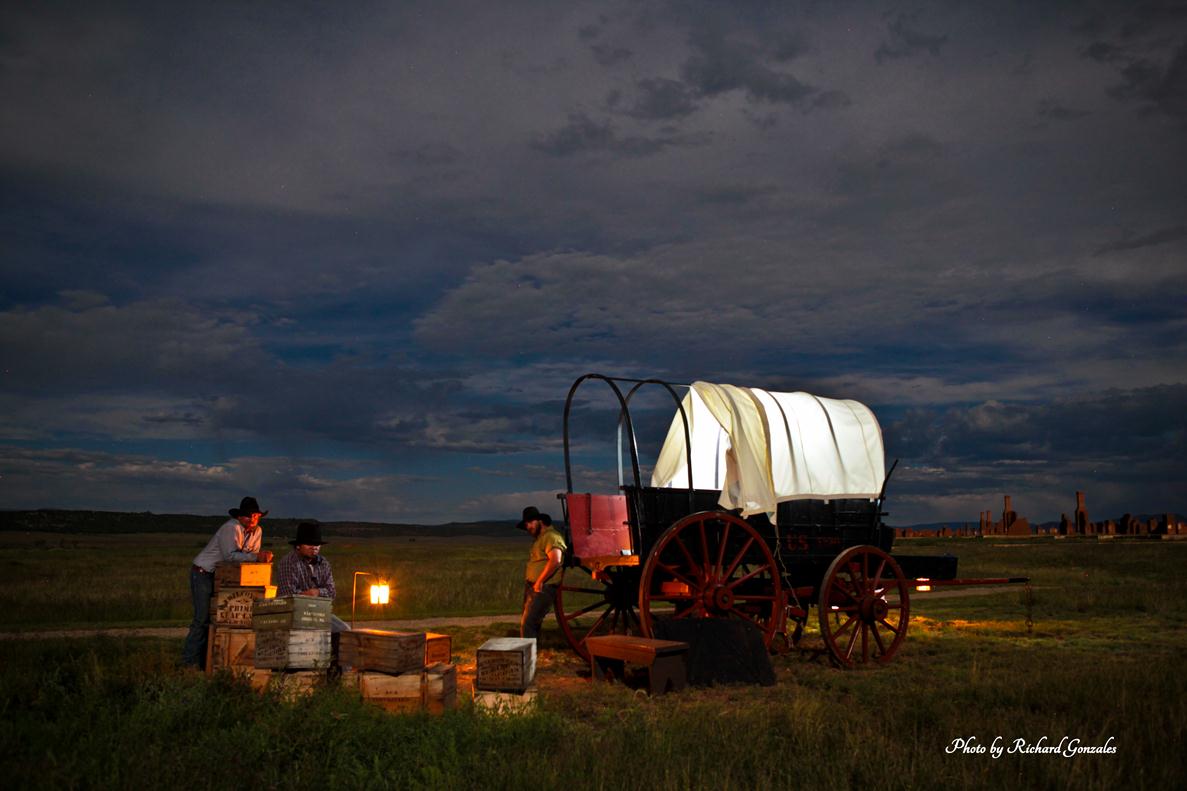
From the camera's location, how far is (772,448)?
10.9m

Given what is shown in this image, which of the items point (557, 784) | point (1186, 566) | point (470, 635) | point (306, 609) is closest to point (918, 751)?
point (557, 784)

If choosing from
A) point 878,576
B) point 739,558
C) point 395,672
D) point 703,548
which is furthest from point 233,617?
point 878,576

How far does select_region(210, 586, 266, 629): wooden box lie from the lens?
7.55 m

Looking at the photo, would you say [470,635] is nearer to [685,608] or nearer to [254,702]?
[685,608]

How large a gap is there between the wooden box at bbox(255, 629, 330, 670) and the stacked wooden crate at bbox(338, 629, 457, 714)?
0.21m

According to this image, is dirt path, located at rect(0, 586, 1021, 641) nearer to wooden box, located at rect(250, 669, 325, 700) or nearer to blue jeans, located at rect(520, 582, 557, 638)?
blue jeans, located at rect(520, 582, 557, 638)

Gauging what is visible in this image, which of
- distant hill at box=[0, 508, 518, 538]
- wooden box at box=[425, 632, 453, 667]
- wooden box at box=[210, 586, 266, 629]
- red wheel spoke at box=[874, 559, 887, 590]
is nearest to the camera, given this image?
wooden box at box=[210, 586, 266, 629]

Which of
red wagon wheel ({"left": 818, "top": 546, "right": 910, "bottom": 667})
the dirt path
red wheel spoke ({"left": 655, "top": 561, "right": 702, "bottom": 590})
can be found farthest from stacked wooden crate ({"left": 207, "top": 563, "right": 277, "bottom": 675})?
red wagon wheel ({"left": 818, "top": 546, "right": 910, "bottom": 667})

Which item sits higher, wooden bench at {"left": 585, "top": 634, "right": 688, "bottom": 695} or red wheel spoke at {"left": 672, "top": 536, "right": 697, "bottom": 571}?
red wheel spoke at {"left": 672, "top": 536, "right": 697, "bottom": 571}

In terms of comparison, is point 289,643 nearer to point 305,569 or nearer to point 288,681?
point 288,681

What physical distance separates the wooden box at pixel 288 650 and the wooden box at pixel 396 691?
51 centimetres

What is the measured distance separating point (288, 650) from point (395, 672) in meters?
0.95

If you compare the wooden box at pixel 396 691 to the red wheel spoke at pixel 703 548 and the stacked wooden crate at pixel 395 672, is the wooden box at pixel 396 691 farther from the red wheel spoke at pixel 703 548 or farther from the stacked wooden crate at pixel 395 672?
the red wheel spoke at pixel 703 548

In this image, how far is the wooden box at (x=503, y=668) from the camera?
7.19 metres
